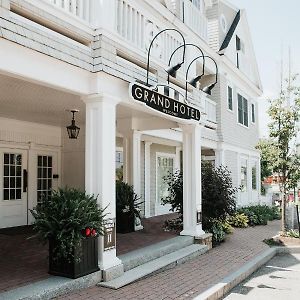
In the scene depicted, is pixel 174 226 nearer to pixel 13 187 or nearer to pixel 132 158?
pixel 132 158

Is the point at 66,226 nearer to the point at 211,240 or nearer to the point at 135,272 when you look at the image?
the point at 135,272

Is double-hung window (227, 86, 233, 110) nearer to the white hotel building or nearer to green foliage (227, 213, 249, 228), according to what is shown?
the white hotel building

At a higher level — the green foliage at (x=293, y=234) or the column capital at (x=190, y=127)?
the column capital at (x=190, y=127)

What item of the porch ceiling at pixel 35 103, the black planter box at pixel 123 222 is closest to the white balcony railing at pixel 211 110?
the porch ceiling at pixel 35 103

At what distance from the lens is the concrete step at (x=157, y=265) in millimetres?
5584

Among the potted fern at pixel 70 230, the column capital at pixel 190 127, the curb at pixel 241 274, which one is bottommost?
the curb at pixel 241 274

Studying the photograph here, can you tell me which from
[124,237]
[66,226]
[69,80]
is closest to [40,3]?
[69,80]

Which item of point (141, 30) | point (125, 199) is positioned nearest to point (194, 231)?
point (125, 199)

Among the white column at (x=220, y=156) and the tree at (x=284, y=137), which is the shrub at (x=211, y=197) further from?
the white column at (x=220, y=156)

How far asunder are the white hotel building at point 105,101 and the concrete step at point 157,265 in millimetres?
310

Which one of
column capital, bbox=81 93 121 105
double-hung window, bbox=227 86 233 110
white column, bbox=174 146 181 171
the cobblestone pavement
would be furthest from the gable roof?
column capital, bbox=81 93 121 105

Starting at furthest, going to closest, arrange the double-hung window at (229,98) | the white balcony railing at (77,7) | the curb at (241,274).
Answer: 1. the double-hung window at (229,98)
2. the curb at (241,274)
3. the white balcony railing at (77,7)

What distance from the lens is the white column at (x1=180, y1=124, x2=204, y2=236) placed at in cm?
866

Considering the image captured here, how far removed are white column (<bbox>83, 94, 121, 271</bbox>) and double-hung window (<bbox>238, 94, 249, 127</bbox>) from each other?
12.2 metres
